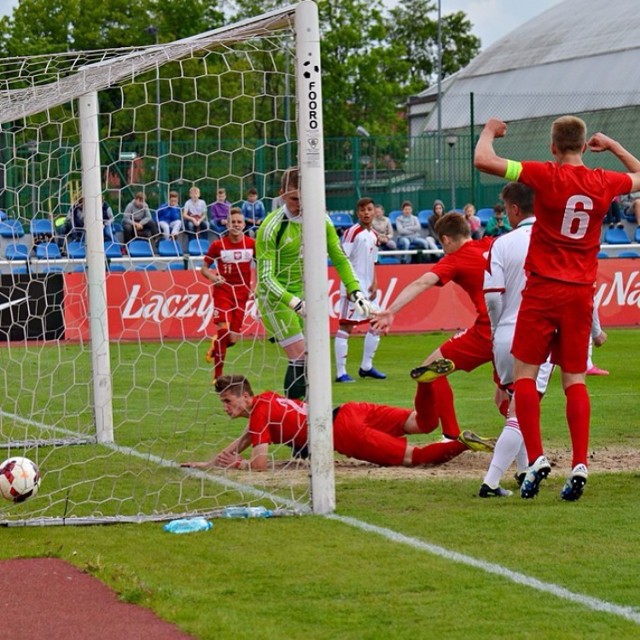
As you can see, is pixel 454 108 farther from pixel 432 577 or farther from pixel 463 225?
pixel 432 577

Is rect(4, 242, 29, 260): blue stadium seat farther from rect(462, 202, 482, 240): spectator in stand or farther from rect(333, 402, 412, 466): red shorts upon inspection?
rect(462, 202, 482, 240): spectator in stand

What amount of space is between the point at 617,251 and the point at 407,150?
5.19 metres

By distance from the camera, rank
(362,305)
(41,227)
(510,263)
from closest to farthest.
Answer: (510,263)
(362,305)
(41,227)

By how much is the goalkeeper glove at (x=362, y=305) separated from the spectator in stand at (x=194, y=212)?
14.4 ft

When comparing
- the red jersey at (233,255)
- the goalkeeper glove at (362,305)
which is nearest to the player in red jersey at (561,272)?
the goalkeeper glove at (362,305)

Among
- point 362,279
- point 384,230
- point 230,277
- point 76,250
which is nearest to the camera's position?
point 76,250

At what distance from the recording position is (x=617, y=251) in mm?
26719

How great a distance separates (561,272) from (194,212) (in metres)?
7.46

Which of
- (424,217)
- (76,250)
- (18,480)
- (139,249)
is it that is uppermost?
(76,250)

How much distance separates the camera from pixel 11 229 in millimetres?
13891

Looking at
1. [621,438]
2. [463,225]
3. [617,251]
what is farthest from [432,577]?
[617,251]

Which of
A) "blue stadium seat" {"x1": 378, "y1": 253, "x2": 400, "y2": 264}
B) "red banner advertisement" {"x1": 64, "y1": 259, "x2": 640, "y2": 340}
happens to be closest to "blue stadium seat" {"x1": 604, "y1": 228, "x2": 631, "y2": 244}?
"red banner advertisement" {"x1": 64, "y1": 259, "x2": 640, "y2": 340}

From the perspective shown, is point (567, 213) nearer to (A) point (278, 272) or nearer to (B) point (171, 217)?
(A) point (278, 272)

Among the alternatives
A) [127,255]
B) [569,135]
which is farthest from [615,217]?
[569,135]
